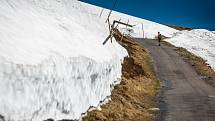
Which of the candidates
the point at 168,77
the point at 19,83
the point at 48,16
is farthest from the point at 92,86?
the point at 168,77

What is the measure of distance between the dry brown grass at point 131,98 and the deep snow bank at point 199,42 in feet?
57.9

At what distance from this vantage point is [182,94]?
2200cm

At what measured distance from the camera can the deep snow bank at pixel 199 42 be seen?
47.5 m

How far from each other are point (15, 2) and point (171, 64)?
2281 cm

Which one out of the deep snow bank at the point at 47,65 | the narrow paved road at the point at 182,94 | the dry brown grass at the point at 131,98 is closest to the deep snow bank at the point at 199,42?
the narrow paved road at the point at 182,94

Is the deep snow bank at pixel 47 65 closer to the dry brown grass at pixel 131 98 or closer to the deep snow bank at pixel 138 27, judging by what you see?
the dry brown grass at pixel 131 98

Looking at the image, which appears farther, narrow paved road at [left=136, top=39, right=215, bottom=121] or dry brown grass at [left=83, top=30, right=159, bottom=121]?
narrow paved road at [left=136, top=39, right=215, bottom=121]

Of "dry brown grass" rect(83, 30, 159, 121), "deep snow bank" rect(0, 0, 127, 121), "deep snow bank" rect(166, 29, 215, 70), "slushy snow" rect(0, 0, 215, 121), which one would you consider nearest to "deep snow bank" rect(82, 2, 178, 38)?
"deep snow bank" rect(166, 29, 215, 70)

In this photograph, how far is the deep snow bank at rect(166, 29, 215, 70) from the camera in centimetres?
4750

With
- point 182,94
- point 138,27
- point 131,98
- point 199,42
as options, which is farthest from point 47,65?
point 138,27

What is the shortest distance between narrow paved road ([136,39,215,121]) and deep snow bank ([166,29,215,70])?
9305 millimetres

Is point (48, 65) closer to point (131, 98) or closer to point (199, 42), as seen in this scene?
point (131, 98)

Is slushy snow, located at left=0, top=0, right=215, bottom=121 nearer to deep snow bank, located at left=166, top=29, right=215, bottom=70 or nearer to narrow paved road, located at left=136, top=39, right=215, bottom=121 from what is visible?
narrow paved road, located at left=136, top=39, right=215, bottom=121

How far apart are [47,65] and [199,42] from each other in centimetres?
5000
